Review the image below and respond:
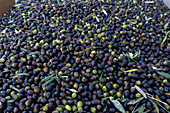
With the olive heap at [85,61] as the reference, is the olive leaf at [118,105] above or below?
below

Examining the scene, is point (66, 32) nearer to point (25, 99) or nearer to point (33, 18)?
point (33, 18)

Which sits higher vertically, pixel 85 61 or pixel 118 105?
pixel 85 61

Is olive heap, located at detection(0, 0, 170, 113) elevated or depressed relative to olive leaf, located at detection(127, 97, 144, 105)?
elevated

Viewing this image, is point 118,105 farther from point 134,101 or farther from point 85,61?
point 85,61

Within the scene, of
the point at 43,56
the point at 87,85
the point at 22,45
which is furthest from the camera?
the point at 22,45

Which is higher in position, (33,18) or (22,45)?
(33,18)

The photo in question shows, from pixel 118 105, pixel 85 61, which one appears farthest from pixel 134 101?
pixel 85 61

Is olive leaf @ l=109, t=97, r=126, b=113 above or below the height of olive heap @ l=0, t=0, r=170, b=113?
below

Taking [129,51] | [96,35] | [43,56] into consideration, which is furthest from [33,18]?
[129,51]
